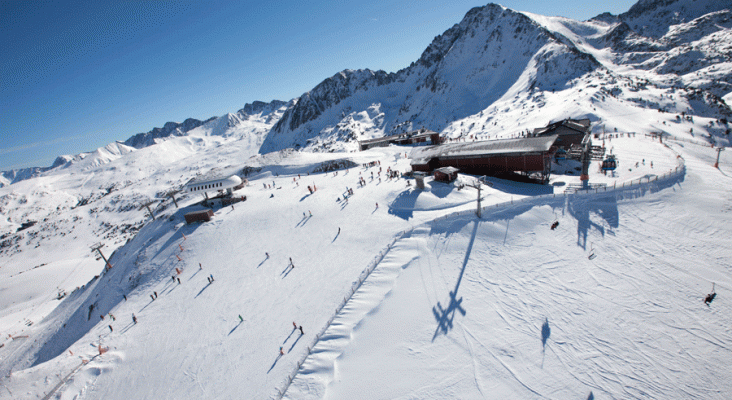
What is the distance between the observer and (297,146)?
524 feet

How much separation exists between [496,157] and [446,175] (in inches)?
327

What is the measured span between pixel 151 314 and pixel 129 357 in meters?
4.17

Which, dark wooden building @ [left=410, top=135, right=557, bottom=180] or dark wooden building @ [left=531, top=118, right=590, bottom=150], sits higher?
dark wooden building @ [left=531, top=118, right=590, bottom=150]

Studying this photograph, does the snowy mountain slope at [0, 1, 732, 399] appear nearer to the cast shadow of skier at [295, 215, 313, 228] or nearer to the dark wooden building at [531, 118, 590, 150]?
the cast shadow of skier at [295, 215, 313, 228]

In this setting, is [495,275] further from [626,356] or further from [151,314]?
[151,314]

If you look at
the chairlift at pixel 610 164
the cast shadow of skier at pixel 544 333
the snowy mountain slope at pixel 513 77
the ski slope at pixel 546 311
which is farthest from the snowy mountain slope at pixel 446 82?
the cast shadow of skier at pixel 544 333

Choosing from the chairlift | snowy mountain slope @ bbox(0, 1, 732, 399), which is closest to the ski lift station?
snowy mountain slope @ bbox(0, 1, 732, 399)

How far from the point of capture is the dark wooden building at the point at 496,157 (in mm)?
31219

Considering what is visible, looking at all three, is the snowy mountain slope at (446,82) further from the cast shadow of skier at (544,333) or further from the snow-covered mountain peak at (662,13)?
the cast shadow of skier at (544,333)

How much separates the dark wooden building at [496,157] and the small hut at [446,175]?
370 cm

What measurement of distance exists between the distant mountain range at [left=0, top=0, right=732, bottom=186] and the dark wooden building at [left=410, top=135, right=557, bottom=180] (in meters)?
36.7

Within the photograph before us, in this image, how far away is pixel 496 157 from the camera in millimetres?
34062

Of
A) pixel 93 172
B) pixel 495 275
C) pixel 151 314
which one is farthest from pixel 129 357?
pixel 93 172

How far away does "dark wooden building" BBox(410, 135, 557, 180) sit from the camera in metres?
31.2
